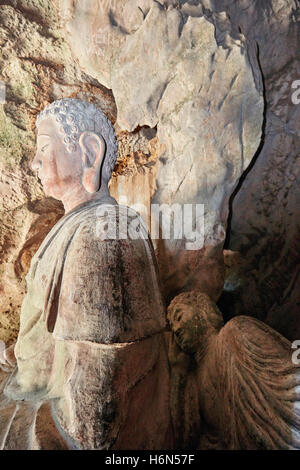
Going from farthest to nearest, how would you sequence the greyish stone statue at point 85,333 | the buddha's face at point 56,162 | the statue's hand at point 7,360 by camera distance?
the statue's hand at point 7,360 → the buddha's face at point 56,162 → the greyish stone statue at point 85,333

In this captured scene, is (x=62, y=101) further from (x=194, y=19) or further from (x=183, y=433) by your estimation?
(x=183, y=433)

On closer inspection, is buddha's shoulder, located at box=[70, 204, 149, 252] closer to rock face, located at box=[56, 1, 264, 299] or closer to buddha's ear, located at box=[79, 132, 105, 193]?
buddha's ear, located at box=[79, 132, 105, 193]

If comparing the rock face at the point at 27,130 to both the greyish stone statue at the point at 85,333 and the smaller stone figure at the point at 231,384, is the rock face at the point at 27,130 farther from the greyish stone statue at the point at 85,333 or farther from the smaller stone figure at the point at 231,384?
the smaller stone figure at the point at 231,384

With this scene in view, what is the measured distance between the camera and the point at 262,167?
2.61 meters

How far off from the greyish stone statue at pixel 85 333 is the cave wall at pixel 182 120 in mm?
965

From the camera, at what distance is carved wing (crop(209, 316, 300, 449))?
0.94 metres

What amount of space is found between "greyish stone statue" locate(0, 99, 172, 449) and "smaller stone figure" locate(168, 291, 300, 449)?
30cm

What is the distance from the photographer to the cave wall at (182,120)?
75.5 inches

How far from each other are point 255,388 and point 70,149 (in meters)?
1.36

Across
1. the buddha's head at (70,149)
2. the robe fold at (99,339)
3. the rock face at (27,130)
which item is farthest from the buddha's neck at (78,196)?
the rock face at (27,130)

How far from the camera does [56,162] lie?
1.30m

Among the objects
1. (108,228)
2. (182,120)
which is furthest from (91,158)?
(182,120)
